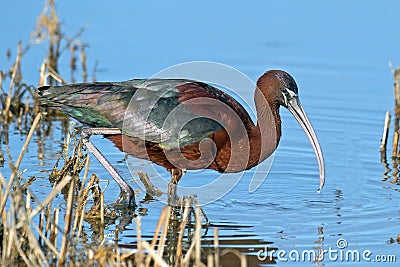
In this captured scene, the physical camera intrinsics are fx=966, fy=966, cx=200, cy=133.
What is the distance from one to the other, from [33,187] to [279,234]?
193 centimetres

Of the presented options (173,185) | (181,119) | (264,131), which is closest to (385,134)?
(264,131)

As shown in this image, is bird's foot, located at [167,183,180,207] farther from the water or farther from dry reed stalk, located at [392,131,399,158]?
dry reed stalk, located at [392,131,399,158]

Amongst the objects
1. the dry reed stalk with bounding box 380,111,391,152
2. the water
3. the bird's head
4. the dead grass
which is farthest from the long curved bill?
the dry reed stalk with bounding box 380,111,391,152

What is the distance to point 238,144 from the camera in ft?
22.5

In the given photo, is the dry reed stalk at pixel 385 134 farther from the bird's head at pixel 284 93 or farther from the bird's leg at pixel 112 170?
the bird's leg at pixel 112 170

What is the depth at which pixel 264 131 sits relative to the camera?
695cm

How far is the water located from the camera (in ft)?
21.9

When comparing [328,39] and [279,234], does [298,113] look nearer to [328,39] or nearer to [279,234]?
[279,234]

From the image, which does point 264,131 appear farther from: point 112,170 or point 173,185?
point 112,170

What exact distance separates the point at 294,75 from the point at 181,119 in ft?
12.8

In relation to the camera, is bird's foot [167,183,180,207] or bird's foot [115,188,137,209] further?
bird's foot [167,183,180,207]

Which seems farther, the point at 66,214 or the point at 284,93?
the point at 284,93

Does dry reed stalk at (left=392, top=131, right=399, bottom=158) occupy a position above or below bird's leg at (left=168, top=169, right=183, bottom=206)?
above

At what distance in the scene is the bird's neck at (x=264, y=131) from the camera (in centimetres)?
690
